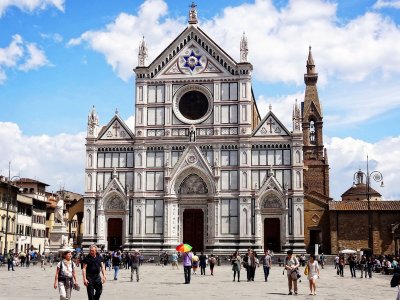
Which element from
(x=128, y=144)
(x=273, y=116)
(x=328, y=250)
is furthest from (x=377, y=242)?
(x=128, y=144)

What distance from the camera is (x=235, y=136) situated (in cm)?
5662

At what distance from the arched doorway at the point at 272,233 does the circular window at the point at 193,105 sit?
39.9 feet

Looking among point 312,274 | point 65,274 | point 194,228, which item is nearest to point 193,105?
point 194,228

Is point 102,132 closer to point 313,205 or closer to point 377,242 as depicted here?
point 313,205

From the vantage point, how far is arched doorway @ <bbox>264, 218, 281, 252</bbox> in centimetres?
5566

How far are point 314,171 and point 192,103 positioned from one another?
77.3ft

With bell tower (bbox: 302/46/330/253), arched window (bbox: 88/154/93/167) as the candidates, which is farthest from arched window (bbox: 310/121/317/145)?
arched window (bbox: 88/154/93/167)

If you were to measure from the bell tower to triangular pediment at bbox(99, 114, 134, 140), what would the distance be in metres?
18.9

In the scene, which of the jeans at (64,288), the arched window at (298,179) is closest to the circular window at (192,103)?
the arched window at (298,179)

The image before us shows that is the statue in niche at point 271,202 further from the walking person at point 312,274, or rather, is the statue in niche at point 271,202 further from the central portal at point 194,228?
the walking person at point 312,274

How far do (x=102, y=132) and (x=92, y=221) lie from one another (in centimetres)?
884

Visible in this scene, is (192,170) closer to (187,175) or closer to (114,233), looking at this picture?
(187,175)

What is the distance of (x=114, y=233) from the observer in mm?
58062

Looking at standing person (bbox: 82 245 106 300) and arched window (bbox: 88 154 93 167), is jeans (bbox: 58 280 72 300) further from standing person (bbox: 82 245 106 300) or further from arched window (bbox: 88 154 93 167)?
arched window (bbox: 88 154 93 167)
